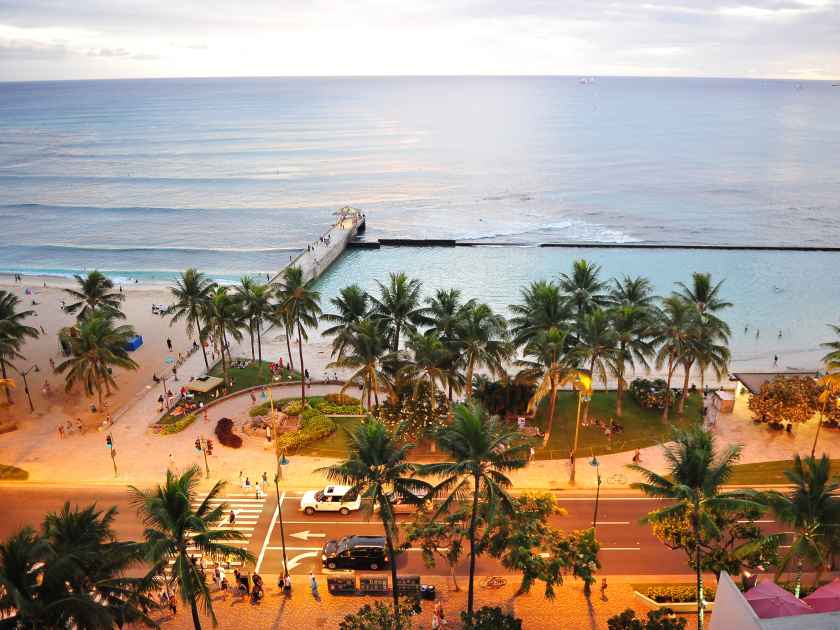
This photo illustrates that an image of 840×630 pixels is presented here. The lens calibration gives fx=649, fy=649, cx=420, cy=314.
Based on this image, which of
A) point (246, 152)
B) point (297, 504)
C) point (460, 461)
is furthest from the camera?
point (246, 152)

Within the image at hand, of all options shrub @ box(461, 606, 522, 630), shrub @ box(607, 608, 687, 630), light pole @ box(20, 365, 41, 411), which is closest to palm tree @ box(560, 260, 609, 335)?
shrub @ box(607, 608, 687, 630)

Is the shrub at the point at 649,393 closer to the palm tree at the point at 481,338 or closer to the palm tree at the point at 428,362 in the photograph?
the palm tree at the point at 481,338

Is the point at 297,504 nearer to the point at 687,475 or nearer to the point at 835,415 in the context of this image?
the point at 687,475

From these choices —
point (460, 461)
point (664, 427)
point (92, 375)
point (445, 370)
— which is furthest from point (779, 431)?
point (92, 375)

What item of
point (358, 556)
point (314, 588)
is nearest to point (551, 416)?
point (358, 556)

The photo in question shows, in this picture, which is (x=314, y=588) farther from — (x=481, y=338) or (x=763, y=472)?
(x=763, y=472)

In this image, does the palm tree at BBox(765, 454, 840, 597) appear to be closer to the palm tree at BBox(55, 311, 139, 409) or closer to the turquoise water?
the turquoise water

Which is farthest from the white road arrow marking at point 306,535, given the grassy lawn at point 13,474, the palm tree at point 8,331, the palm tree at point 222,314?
the palm tree at point 8,331
